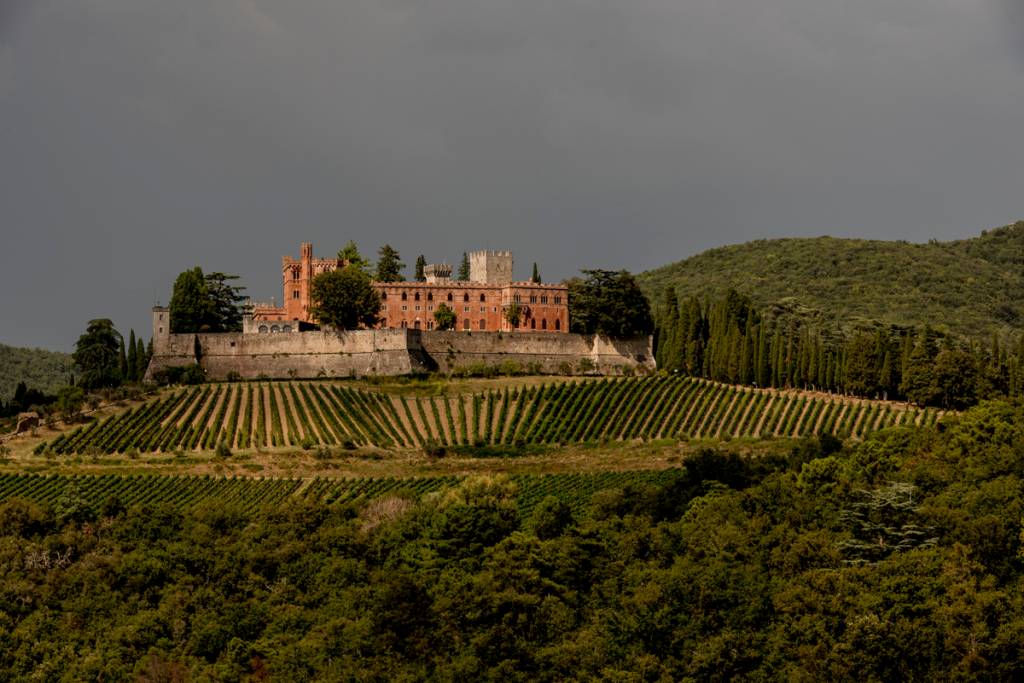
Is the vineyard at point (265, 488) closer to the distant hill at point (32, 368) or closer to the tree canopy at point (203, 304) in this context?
the tree canopy at point (203, 304)

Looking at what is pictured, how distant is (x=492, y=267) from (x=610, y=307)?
11329 millimetres

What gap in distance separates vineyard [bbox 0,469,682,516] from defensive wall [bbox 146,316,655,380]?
20.1 meters

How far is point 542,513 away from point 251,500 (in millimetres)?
14276

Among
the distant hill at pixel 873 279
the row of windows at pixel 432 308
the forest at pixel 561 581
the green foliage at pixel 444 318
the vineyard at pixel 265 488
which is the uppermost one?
the distant hill at pixel 873 279

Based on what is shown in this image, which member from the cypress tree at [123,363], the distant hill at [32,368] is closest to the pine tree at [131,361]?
the cypress tree at [123,363]

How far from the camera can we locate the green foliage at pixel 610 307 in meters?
96.5

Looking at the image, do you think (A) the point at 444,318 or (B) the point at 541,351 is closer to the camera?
(B) the point at 541,351

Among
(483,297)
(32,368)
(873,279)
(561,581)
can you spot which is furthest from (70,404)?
(873,279)

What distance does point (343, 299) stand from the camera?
95188mm

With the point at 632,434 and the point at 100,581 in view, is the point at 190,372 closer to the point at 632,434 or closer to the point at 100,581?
the point at 632,434

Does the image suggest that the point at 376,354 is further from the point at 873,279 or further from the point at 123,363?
the point at 873,279

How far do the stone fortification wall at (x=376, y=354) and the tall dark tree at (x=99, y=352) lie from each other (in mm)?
4022

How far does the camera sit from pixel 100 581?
183ft

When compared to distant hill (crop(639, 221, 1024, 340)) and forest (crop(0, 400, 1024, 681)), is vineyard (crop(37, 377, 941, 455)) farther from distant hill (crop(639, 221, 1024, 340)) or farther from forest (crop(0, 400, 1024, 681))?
distant hill (crop(639, 221, 1024, 340))
